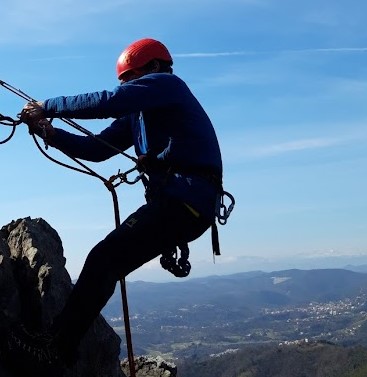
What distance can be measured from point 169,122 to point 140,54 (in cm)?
88

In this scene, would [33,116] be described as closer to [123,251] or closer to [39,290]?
[123,251]

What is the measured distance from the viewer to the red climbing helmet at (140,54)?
Result: 22.4 ft

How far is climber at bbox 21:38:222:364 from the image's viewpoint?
20.5 feet

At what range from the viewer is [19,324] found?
7379 mm

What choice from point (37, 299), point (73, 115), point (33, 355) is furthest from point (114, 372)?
point (73, 115)

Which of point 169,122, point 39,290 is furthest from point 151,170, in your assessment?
point 39,290

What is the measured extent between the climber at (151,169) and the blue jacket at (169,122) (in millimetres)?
10

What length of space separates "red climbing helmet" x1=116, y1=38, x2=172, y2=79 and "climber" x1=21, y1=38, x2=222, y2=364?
0.04 feet

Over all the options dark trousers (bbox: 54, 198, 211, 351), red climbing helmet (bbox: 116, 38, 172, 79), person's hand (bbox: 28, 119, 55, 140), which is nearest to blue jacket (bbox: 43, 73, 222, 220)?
dark trousers (bbox: 54, 198, 211, 351)

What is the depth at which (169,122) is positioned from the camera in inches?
263

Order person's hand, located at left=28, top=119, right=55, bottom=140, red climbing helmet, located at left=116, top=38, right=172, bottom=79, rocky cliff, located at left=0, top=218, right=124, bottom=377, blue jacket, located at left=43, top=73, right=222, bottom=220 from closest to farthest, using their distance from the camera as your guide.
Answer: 1. blue jacket, located at left=43, top=73, right=222, bottom=220
2. red climbing helmet, located at left=116, top=38, right=172, bottom=79
3. person's hand, located at left=28, top=119, right=55, bottom=140
4. rocky cliff, located at left=0, top=218, right=124, bottom=377

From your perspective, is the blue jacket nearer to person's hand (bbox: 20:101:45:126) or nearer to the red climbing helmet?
person's hand (bbox: 20:101:45:126)

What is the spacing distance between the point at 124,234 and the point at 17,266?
3167 millimetres

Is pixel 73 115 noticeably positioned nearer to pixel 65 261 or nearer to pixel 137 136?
pixel 137 136
